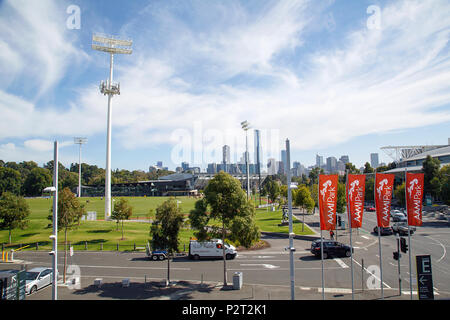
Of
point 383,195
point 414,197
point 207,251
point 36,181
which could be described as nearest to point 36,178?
point 36,181

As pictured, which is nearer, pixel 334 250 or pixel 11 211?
pixel 334 250

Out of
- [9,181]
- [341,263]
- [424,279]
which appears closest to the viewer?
[424,279]

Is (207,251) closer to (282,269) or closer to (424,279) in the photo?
(282,269)

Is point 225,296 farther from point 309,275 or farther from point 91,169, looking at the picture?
point 91,169

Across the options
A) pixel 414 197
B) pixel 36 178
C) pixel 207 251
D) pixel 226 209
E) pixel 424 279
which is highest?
pixel 36 178

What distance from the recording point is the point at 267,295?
14.6 metres

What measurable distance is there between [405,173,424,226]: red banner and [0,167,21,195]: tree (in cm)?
11599

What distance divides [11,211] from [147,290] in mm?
21423

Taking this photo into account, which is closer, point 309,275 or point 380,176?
point 380,176

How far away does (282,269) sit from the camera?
65.0 feet
